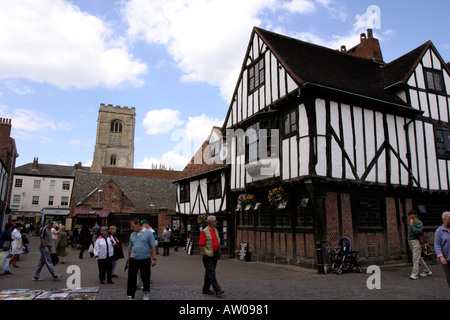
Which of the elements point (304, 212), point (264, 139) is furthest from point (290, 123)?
point (304, 212)

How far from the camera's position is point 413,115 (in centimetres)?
1470

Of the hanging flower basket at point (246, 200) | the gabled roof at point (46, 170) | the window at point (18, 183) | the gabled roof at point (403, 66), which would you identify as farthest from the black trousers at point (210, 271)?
the window at point (18, 183)

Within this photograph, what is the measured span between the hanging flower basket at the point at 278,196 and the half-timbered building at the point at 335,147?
0.17 metres

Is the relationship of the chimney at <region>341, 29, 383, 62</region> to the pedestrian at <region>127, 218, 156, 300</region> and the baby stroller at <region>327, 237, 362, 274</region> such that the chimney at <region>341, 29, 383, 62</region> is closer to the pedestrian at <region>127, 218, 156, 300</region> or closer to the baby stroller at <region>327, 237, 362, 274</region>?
the baby stroller at <region>327, 237, 362, 274</region>

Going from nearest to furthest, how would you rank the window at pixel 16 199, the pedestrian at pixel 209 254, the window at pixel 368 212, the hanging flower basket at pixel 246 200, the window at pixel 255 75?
the pedestrian at pixel 209 254 → the window at pixel 368 212 → the hanging flower basket at pixel 246 200 → the window at pixel 255 75 → the window at pixel 16 199

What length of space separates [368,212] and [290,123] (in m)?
4.71

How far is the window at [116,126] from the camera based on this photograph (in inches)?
3233

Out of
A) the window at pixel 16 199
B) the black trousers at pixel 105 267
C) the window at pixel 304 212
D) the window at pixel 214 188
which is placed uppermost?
the window at pixel 16 199

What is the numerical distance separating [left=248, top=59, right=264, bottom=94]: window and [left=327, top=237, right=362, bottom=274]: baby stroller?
8050 millimetres

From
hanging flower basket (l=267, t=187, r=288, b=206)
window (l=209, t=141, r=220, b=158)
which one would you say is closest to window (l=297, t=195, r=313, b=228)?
hanging flower basket (l=267, t=187, r=288, b=206)

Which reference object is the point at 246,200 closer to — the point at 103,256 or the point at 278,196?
the point at 278,196

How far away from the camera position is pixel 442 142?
1547cm

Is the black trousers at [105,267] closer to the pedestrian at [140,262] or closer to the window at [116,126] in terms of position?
the pedestrian at [140,262]
